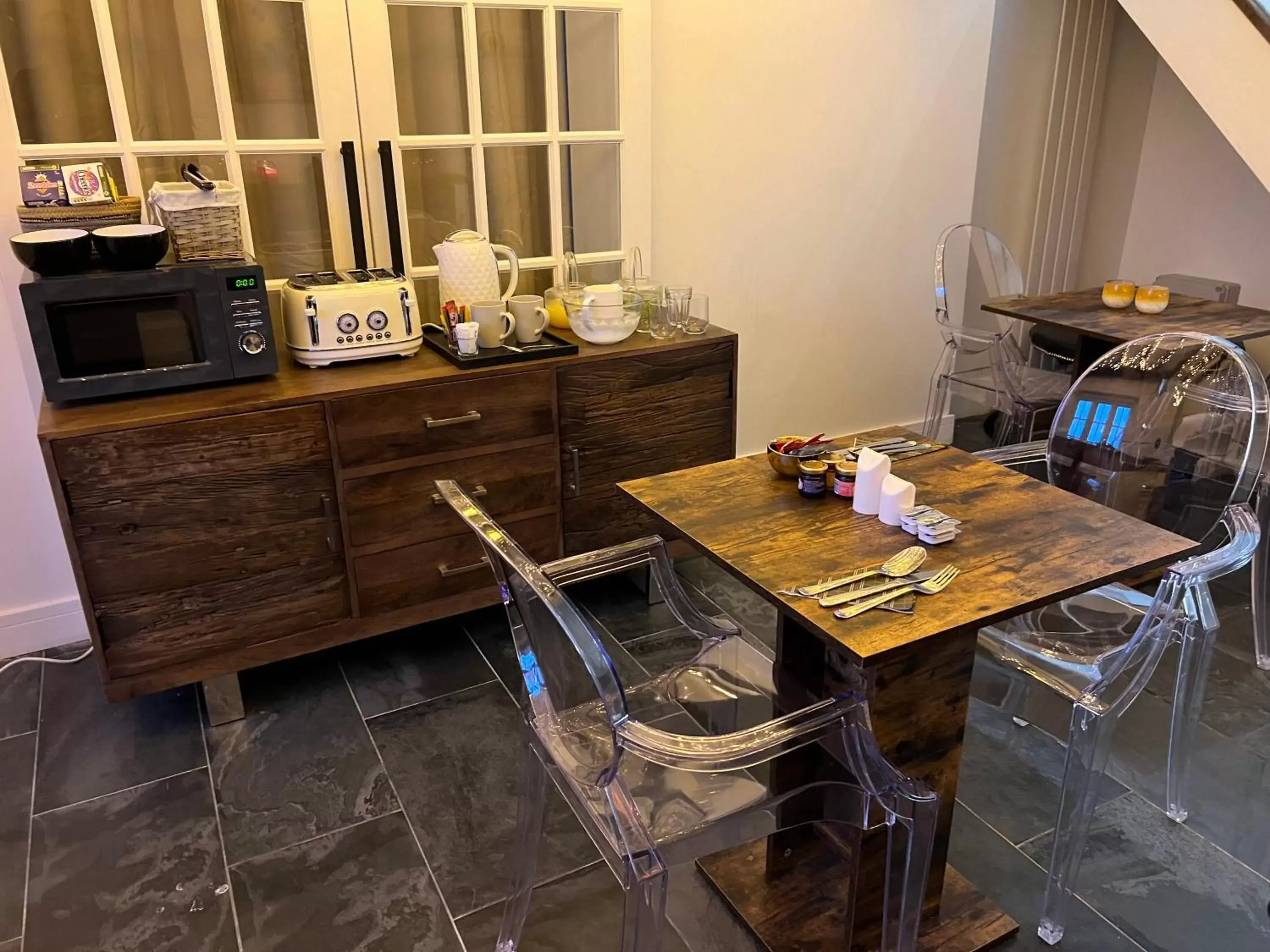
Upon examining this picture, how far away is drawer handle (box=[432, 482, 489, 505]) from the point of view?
7.46 ft

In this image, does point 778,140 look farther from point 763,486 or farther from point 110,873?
point 110,873

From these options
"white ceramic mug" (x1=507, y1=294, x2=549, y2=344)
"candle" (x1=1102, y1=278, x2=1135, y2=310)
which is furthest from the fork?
"candle" (x1=1102, y1=278, x2=1135, y2=310)

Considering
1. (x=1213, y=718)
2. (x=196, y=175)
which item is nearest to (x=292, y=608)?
(x=196, y=175)

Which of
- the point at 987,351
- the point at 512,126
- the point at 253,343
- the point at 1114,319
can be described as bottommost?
the point at 987,351

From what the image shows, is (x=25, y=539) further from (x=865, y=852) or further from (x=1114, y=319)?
(x=1114, y=319)

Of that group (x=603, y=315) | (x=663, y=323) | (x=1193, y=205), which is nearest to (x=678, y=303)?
(x=663, y=323)

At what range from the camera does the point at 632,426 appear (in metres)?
2.49

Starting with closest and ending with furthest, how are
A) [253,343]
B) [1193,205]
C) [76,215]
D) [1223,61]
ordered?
[76,215]
[253,343]
[1223,61]
[1193,205]

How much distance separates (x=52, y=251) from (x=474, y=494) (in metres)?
1.01

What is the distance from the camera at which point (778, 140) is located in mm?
3074

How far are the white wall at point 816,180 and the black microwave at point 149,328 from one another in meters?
1.33

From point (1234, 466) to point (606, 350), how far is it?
1.39m

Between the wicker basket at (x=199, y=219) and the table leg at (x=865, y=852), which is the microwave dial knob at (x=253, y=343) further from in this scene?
the table leg at (x=865, y=852)

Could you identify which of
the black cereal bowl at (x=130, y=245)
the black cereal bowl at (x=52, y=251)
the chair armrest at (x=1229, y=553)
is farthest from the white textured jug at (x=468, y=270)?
the chair armrest at (x=1229, y=553)
